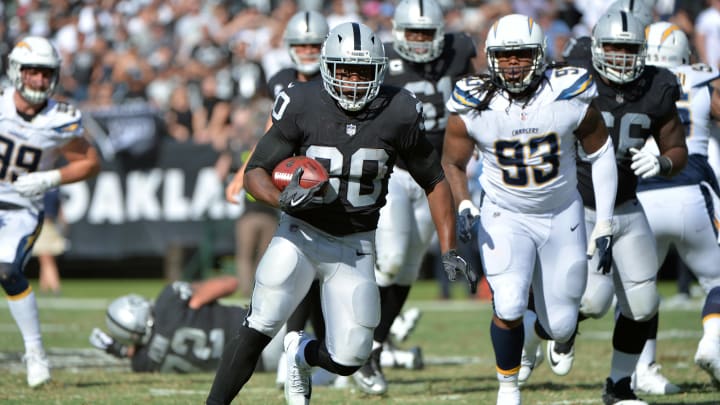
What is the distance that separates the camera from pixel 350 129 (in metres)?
4.93

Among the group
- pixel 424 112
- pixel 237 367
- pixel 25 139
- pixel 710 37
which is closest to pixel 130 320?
pixel 25 139

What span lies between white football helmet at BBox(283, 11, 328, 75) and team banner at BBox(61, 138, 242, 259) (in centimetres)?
725

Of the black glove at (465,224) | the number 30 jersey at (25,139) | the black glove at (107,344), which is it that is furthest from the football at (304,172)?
the black glove at (107,344)

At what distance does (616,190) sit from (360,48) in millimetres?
1466

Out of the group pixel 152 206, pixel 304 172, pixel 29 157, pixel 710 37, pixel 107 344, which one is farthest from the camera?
pixel 152 206

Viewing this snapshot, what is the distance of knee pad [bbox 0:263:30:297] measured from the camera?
21.5 ft

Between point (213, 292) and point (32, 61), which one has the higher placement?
point (32, 61)

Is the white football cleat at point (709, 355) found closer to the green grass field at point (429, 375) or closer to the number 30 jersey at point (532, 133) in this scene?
the green grass field at point (429, 375)

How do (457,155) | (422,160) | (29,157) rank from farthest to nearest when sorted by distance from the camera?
(29,157) → (457,155) → (422,160)

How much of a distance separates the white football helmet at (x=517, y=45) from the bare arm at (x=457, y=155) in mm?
293

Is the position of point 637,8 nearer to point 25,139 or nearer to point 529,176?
point 529,176

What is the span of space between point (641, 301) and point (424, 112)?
6.17ft

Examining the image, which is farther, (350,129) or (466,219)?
(466,219)

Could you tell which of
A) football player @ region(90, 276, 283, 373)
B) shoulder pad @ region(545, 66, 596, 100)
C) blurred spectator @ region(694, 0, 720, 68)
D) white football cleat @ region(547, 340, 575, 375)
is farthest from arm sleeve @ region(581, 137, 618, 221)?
blurred spectator @ region(694, 0, 720, 68)
